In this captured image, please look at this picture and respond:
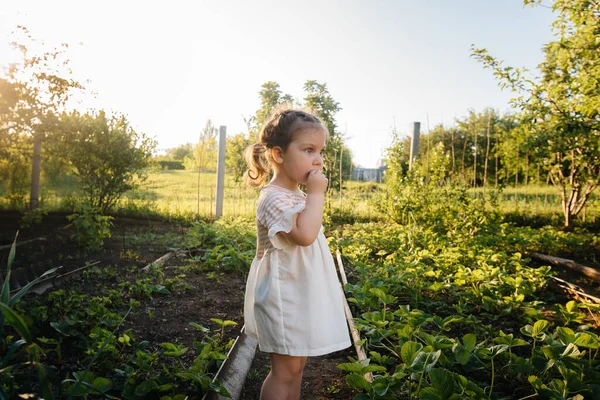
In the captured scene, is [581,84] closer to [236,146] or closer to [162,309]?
[162,309]

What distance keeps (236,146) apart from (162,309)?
27.4 ft

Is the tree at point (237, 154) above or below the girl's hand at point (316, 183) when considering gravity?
above

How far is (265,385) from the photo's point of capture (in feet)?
5.87

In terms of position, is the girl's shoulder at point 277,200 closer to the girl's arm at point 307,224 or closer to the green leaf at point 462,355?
the girl's arm at point 307,224

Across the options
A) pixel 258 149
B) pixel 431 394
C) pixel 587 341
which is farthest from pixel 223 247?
pixel 587 341

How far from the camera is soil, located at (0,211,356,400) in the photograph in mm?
2516

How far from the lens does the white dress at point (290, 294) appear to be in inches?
66.2

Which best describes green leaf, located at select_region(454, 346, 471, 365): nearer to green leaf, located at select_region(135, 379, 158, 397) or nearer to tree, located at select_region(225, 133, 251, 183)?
green leaf, located at select_region(135, 379, 158, 397)

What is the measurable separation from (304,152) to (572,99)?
5.89 metres

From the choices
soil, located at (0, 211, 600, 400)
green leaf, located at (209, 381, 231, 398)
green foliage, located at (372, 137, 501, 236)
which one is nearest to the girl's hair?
green leaf, located at (209, 381, 231, 398)

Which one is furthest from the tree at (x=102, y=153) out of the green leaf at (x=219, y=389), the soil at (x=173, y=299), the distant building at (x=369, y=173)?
the green leaf at (x=219, y=389)

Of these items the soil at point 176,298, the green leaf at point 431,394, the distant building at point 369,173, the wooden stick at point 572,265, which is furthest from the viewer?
the distant building at point 369,173

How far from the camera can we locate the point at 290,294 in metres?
1.71

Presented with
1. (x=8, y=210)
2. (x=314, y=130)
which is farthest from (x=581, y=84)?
(x=8, y=210)
